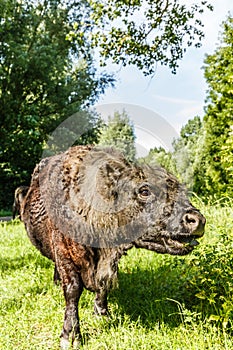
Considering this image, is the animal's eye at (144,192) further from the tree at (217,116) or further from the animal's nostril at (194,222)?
the tree at (217,116)

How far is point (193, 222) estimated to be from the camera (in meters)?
2.57

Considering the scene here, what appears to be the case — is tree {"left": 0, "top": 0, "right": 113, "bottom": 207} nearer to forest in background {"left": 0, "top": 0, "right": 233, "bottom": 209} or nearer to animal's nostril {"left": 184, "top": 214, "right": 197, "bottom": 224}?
forest in background {"left": 0, "top": 0, "right": 233, "bottom": 209}

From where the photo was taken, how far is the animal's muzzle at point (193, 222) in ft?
8.41

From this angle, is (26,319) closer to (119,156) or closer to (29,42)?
(119,156)

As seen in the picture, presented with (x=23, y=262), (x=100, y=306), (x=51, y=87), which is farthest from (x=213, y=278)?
(x=51, y=87)

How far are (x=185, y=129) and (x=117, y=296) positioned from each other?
2069cm

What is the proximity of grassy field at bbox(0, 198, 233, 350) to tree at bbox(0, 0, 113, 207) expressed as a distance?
1354 centimetres

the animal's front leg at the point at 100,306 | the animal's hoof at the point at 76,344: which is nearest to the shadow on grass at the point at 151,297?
the animal's front leg at the point at 100,306

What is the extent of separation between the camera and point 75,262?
310 cm

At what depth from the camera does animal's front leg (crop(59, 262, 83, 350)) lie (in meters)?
3.13

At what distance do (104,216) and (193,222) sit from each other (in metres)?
0.59

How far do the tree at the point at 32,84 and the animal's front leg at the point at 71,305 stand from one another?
14759 millimetres

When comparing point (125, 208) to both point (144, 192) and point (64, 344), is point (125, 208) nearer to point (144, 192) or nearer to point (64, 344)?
point (144, 192)

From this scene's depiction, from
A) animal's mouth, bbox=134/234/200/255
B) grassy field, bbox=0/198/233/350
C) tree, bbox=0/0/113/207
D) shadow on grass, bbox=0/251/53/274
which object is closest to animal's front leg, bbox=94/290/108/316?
grassy field, bbox=0/198/233/350
